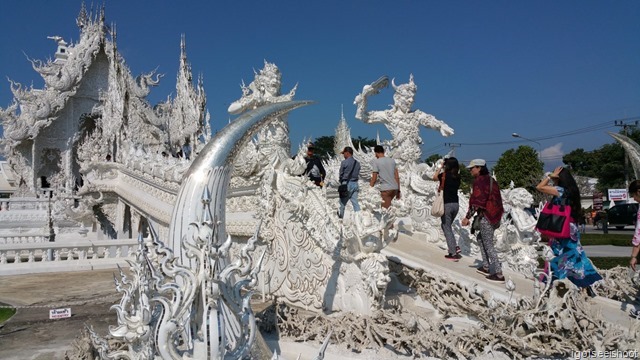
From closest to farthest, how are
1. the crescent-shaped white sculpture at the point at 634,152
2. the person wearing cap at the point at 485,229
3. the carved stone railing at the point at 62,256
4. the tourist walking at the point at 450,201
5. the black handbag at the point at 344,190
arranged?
the person wearing cap at the point at 485,229, the crescent-shaped white sculpture at the point at 634,152, the tourist walking at the point at 450,201, the black handbag at the point at 344,190, the carved stone railing at the point at 62,256

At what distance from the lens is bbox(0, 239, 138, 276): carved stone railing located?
8.83 m

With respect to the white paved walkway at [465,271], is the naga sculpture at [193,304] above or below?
above

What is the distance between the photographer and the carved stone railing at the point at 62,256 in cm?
883

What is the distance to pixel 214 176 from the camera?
295 cm

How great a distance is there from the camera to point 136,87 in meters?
23.7

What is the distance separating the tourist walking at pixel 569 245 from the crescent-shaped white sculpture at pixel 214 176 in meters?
3.05

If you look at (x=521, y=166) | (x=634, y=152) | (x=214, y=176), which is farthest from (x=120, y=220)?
(x=521, y=166)

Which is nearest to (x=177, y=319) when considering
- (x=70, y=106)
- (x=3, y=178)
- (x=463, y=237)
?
(x=463, y=237)

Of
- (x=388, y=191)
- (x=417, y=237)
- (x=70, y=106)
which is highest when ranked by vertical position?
(x=70, y=106)

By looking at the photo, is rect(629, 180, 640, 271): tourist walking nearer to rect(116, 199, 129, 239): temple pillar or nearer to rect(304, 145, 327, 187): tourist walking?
rect(304, 145, 327, 187): tourist walking

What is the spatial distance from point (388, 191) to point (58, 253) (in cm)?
683

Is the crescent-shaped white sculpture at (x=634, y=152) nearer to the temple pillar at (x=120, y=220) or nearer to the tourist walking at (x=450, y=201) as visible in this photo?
the tourist walking at (x=450, y=201)

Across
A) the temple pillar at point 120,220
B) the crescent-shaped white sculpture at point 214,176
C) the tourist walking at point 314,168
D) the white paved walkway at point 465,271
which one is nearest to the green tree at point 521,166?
the temple pillar at point 120,220

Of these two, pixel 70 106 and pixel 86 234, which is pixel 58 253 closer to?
pixel 86 234
